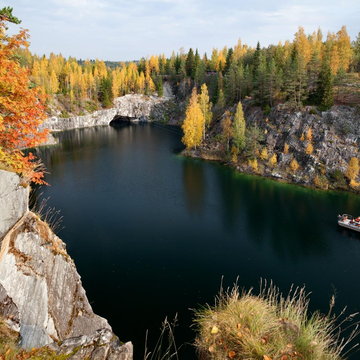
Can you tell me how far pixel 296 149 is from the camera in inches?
1847

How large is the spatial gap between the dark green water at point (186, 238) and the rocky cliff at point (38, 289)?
20.4 ft

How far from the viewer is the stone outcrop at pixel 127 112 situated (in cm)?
9275

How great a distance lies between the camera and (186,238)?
25.5 metres

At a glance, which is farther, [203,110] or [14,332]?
[203,110]

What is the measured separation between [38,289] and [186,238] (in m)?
17.7

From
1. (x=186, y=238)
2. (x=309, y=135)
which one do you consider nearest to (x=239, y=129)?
(x=309, y=135)

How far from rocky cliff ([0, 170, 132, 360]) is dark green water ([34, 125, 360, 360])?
20.4 feet

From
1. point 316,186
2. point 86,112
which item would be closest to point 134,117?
point 86,112

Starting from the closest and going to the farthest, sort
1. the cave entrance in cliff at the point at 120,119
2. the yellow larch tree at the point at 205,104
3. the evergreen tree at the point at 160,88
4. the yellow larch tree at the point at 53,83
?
the yellow larch tree at the point at 205,104 < the yellow larch tree at the point at 53,83 < the cave entrance in cliff at the point at 120,119 < the evergreen tree at the point at 160,88

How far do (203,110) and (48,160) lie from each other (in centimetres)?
3452

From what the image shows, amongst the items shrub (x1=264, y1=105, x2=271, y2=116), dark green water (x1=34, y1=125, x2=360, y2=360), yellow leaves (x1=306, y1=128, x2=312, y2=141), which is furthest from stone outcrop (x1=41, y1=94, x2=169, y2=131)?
yellow leaves (x1=306, y1=128, x2=312, y2=141)

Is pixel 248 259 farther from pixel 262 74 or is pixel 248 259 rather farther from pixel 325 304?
pixel 262 74

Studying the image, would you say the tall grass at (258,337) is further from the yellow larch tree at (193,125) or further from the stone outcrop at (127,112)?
the stone outcrop at (127,112)

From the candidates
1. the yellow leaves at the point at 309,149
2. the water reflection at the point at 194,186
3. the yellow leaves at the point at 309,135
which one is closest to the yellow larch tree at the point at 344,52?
the yellow leaves at the point at 309,135
